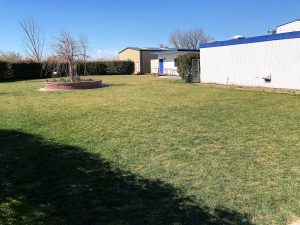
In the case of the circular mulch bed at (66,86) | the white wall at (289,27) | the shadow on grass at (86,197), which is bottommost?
the shadow on grass at (86,197)

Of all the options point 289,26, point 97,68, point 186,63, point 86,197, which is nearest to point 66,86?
point 186,63

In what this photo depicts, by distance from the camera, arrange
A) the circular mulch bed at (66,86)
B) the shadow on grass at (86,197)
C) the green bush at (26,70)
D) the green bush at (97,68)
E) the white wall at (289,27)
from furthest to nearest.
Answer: the green bush at (97,68) < the green bush at (26,70) < the white wall at (289,27) < the circular mulch bed at (66,86) < the shadow on grass at (86,197)

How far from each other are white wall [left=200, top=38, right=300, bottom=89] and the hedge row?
1225cm

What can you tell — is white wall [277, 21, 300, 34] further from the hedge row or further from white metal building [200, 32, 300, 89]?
the hedge row

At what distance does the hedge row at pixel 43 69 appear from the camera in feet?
123

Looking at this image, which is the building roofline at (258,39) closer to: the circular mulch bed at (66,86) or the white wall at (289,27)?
the white wall at (289,27)

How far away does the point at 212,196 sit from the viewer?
4.57m

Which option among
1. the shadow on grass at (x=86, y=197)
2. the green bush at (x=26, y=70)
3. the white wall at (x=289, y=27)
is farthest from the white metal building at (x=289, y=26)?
the green bush at (x=26, y=70)

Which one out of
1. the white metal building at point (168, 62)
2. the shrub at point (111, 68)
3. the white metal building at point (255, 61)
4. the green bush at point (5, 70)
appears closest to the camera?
the white metal building at point (255, 61)

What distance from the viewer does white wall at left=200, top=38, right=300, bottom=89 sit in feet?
56.2

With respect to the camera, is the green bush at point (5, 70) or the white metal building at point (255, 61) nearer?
the white metal building at point (255, 61)

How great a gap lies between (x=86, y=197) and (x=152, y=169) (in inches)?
55.0

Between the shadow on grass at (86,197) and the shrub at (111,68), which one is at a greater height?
the shrub at (111,68)

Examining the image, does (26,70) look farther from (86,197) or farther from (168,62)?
(86,197)
